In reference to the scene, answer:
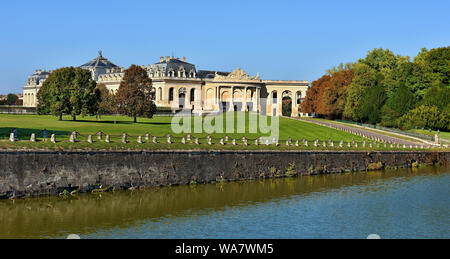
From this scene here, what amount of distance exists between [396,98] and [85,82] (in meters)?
50.5

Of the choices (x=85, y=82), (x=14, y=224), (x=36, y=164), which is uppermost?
(x=85, y=82)

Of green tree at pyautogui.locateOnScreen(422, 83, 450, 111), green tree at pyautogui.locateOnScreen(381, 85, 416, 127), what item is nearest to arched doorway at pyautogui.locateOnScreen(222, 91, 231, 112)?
green tree at pyautogui.locateOnScreen(381, 85, 416, 127)

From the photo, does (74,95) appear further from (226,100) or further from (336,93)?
(226,100)

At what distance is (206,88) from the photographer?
17800 cm

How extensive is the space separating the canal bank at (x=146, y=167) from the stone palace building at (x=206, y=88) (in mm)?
103176

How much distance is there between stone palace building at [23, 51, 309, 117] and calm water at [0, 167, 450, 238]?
115m

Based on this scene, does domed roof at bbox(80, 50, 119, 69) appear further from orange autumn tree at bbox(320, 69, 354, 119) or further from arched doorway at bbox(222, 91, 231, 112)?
orange autumn tree at bbox(320, 69, 354, 119)

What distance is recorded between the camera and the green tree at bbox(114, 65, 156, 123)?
8850 cm

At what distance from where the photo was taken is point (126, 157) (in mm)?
46844

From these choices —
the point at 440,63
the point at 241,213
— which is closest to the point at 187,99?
the point at 440,63

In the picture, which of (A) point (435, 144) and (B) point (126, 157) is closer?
(B) point (126, 157)
